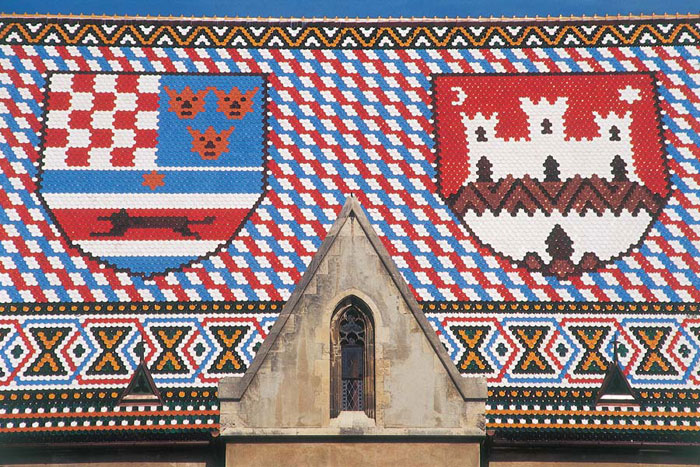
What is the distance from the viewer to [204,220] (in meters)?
17.5

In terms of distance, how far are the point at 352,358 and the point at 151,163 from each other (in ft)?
15.7

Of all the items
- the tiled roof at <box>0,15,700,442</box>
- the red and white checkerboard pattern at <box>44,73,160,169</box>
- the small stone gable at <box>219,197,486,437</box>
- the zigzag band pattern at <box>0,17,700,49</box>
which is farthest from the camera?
the zigzag band pattern at <box>0,17,700,49</box>

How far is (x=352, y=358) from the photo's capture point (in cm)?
1473

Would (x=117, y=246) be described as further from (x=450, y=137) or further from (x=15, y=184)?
(x=450, y=137)

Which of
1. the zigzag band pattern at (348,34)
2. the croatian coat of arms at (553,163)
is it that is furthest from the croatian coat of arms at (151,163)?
the croatian coat of arms at (553,163)

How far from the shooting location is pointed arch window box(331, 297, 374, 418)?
47.9 ft

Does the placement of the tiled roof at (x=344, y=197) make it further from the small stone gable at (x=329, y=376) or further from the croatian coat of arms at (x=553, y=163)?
the small stone gable at (x=329, y=376)

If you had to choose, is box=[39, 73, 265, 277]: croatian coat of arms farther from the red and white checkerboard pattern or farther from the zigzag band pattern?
the zigzag band pattern

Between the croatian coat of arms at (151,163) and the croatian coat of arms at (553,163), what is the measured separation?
2.75m

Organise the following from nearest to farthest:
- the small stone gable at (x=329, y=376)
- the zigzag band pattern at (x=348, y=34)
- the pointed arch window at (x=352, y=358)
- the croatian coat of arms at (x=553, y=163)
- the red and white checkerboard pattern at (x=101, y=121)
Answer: the small stone gable at (x=329, y=376)
the pointed arch window at (x=352, y=358)
the croatian coat of arms at (x=553, y=163)
the red and white checkerboard pattern at (x=101, y=121)
the zigzag band pattern at (x=348, y=34)

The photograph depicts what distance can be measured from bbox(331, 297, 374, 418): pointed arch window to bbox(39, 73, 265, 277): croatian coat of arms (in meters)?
3.17

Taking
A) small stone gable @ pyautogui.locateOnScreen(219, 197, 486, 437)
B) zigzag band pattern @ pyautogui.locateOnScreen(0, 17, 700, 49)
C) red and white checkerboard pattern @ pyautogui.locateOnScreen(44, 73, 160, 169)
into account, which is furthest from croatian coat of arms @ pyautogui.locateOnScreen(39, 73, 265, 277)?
small stone gable @ pyautogui.locateOnScreen(219, 197, 486, 437)

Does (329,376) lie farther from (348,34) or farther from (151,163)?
(348,34)

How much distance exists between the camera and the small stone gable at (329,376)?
47.2ft
